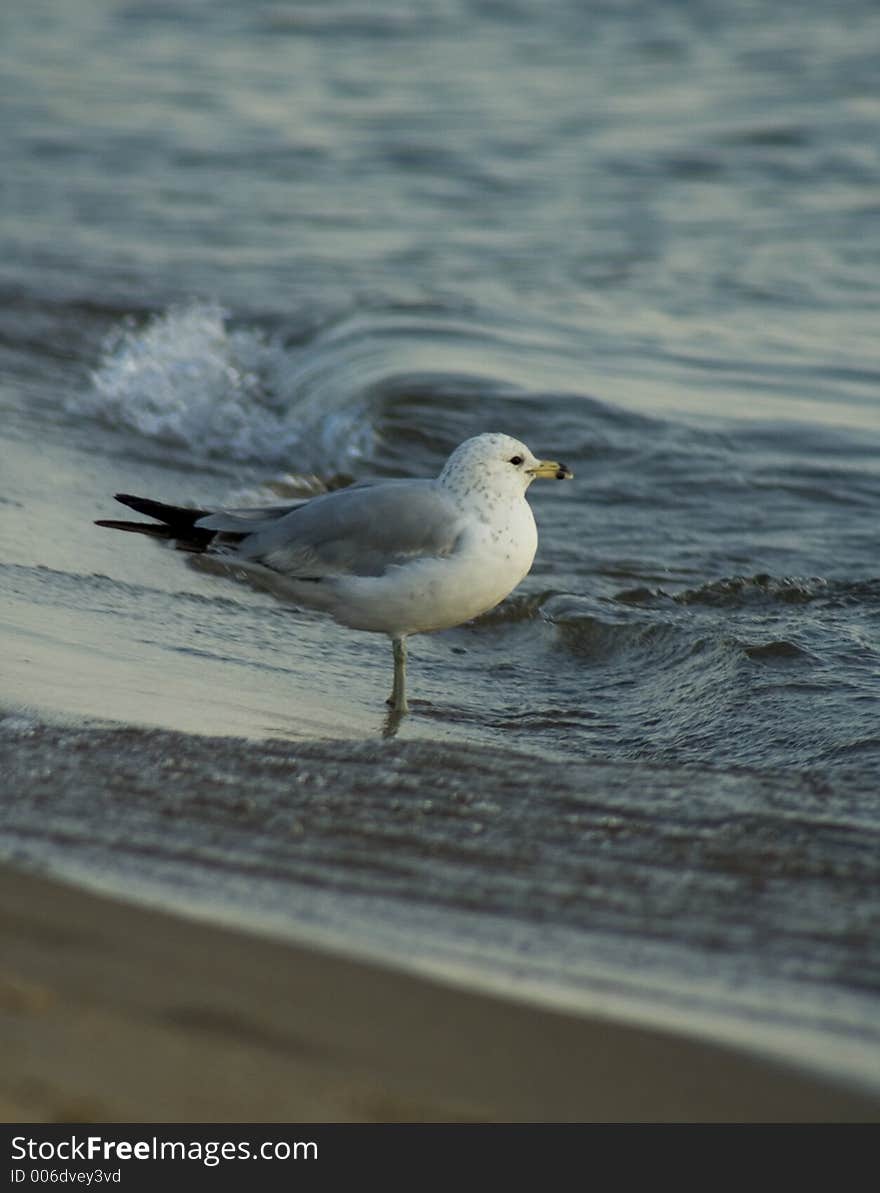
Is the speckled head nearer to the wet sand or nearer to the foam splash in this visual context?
the wet sand

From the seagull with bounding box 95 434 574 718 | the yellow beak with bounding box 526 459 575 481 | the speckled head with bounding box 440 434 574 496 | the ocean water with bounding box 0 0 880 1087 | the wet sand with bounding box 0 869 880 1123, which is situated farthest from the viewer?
the yellow beak with bounding box 526 459 575 481

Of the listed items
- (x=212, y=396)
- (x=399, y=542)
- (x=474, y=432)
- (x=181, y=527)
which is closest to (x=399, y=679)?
(x=399, y=542)

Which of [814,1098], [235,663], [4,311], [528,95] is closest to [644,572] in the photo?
[235,663]

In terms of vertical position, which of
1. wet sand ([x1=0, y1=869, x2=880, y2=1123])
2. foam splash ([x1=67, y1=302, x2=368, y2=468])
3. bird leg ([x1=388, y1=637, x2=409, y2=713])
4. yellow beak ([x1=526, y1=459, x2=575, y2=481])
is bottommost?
wet sand ([x1=0, y1=869, x2=880, y2=1123])

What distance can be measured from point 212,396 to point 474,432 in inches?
64.2

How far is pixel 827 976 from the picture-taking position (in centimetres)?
292

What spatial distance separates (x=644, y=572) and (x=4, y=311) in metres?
5.56

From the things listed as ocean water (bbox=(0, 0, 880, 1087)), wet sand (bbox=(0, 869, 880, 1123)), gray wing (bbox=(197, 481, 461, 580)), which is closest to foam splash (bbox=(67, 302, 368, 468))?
ocean water (bbox=(0, 0, 880, 1087))

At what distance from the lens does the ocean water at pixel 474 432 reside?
3.27 m

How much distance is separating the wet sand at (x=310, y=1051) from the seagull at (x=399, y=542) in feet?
5.96

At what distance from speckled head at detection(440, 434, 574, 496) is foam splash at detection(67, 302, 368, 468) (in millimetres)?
3535

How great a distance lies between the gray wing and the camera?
4.60 metres
